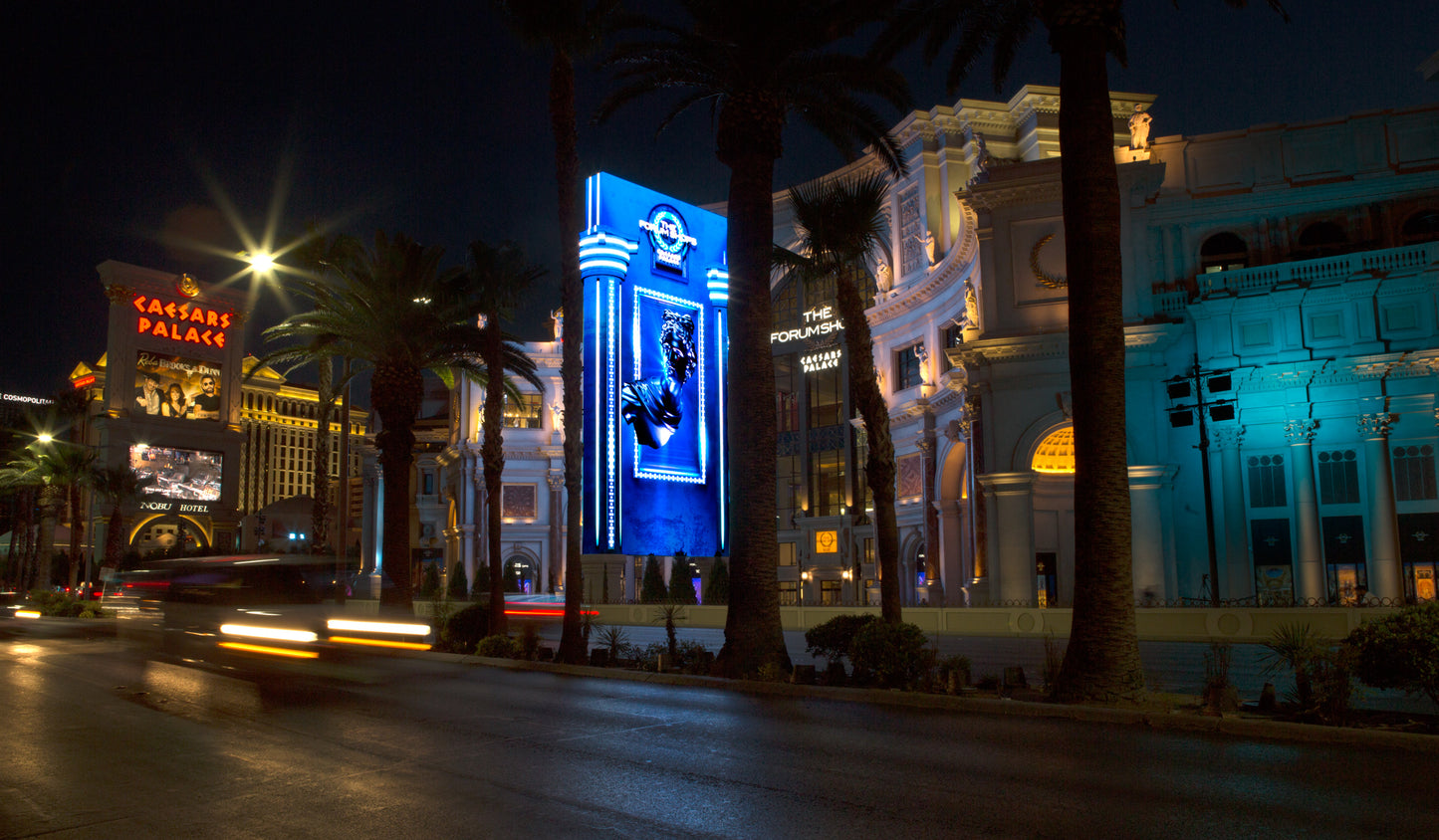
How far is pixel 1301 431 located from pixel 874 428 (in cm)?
2129

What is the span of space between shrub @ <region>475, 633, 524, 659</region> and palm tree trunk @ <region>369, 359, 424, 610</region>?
9.47 m

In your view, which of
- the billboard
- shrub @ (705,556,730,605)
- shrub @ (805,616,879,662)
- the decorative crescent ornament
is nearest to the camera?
shrub @ (805,616,879,662)

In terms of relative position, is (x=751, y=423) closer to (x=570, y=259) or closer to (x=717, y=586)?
(x=570, y=259)

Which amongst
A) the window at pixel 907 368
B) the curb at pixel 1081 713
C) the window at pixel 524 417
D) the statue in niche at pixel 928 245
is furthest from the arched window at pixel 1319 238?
the window at pixel 524 417

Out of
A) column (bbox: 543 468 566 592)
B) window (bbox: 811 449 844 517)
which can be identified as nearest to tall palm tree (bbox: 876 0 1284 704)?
window (bbox: 811 449 844 517)

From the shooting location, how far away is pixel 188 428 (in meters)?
94.6

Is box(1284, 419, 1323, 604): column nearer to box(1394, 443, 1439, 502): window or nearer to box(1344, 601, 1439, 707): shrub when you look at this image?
box(1394, 443, 1439, 502): window

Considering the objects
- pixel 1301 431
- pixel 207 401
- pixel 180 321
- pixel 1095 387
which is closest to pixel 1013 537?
pixel 1301 431

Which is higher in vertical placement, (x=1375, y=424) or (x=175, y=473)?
(x=175, y=473)

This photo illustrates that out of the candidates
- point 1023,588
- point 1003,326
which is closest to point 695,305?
point 1003,326

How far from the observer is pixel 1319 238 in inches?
1549

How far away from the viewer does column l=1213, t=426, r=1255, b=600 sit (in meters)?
35.4

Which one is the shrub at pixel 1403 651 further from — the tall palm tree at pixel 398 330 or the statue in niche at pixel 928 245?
the statue in niche at pixel 928 245

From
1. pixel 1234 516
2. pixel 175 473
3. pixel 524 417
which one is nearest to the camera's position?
pixel 1234 516
